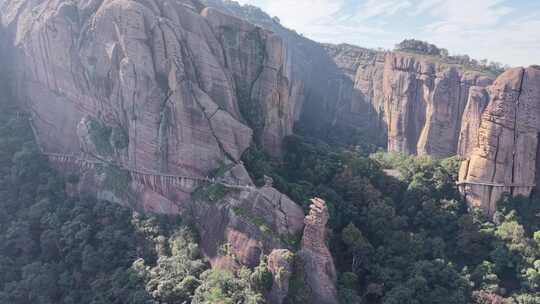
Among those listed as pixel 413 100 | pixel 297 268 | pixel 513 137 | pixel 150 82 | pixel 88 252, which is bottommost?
pixel 88 252

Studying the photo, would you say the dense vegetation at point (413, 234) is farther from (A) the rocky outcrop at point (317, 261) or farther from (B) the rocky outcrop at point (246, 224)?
(B) the rocky outcrop at point (246, 224)

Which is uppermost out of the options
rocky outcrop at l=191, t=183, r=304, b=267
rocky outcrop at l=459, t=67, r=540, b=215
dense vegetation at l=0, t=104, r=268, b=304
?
rocky outcrop at l=459, t=67, r=540, b=215

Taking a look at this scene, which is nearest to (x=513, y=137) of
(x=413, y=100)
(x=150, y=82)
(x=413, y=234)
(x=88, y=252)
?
(x=413, y=234)

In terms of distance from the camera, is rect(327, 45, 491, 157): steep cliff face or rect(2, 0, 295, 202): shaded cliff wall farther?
rect(327, 45, 491, 157): steep cliff face

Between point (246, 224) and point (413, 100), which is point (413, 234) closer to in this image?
point (246, 224)

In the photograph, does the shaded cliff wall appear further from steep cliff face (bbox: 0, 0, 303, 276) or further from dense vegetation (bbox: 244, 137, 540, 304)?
dense vegetation (bbox: 244, 137, 540, 304)

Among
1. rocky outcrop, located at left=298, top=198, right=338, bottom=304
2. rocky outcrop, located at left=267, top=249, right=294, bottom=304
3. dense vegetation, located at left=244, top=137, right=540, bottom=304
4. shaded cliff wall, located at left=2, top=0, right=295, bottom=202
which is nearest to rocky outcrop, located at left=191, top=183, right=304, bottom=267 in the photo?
rocky outcrop, located at left=267, top=249, right=294, bottom=304
